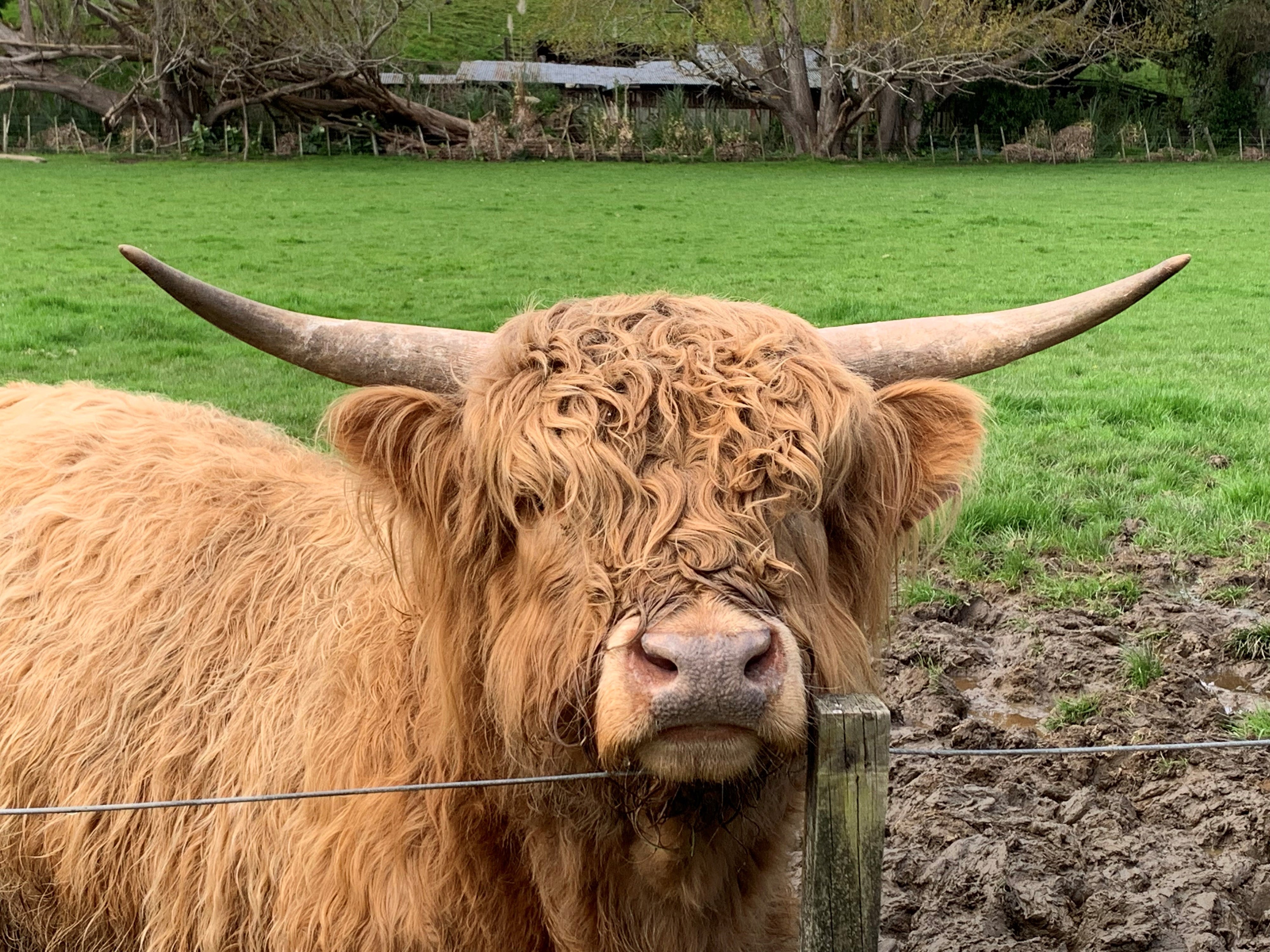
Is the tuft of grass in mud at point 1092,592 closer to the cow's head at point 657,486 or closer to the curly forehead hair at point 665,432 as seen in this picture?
the cow's head at point 657,486

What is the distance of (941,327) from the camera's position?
101 inches

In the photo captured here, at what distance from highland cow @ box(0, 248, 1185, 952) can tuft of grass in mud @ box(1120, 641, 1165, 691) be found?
195cm

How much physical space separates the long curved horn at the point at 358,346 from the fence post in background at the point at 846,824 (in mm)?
1027

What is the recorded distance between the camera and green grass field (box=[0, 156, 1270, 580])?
270 inches

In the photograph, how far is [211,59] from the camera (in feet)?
124

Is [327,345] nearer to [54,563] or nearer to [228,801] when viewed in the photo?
[228,801]

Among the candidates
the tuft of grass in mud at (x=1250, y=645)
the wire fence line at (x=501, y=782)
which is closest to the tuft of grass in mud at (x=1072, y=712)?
the tuft of grass in mud at (x=1250, y=645)

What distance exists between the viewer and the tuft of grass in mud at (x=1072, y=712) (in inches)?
166

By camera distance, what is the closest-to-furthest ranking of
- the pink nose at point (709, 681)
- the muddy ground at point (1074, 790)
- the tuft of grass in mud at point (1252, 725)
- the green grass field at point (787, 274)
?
1. the pink nose at point (709, 681)
2. the muddy ground at point (1074, 790)
3. the tuft of grass in mud at point (1252, 725)
4. the green grass field at point (787, 274)

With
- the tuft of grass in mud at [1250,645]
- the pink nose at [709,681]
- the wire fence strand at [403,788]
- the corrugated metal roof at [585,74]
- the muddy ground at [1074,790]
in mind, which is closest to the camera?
the pink nose at [709,681]

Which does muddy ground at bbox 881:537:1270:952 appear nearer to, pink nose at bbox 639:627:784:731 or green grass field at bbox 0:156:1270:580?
green grass field at bbox 0:156:1270:580

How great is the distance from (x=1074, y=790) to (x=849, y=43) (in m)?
34.8

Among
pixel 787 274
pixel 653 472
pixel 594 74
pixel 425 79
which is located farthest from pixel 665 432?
pixel 594 74

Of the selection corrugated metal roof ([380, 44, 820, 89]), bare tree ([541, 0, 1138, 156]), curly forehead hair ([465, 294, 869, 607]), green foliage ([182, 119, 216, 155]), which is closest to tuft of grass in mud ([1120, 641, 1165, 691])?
curly forehead hair ([465, 294, 869, 607])
